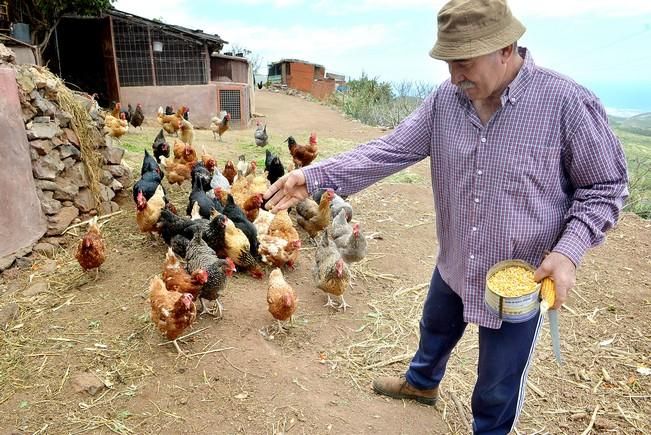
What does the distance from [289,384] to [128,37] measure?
1265cm

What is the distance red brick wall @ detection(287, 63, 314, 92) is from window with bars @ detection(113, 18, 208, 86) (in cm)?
1602

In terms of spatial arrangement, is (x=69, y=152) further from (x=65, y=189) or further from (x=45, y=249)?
(x=45, y=249)

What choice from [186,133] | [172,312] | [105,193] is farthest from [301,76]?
[172,312]

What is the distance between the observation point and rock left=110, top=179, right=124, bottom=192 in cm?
605

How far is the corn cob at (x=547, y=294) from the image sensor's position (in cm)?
177

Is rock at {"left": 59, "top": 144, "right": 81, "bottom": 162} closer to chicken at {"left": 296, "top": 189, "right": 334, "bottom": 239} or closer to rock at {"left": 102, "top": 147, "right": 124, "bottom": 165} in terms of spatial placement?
rock at {"left": 102, "top": 147, "right": 124, "bottom": 165}

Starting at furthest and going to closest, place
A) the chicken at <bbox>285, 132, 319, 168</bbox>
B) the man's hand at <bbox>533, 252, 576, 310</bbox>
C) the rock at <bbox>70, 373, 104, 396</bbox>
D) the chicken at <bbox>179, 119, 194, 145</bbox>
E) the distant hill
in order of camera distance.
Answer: the chicken at <bbox>179, 119, 194, 145</bbox> < the distant hill < the chicken at <bbox>285, 132, 319, 168</bbox> < the rock at <bbox>70, 373, 104, 396</bbox> < the man's hand at <bbox>533, 252, 576, 310</bbox>

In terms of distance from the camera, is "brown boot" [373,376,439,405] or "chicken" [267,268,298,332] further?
"chicken" [267,268,298,332]

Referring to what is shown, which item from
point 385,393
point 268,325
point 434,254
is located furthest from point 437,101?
point 434,254

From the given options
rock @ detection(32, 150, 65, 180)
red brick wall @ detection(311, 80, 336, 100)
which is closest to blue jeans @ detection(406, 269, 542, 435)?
rock @ detection(32, 150, 65, 180)

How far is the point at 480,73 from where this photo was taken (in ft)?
6.04

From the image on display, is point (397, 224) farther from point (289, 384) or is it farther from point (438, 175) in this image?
point (438, 175)

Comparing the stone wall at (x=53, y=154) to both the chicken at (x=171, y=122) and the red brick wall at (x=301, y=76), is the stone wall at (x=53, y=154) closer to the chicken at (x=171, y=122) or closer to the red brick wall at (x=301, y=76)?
the chicken at (x=171, y=122)

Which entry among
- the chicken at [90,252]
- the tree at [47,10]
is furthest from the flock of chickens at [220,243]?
the tree at [47,10]
